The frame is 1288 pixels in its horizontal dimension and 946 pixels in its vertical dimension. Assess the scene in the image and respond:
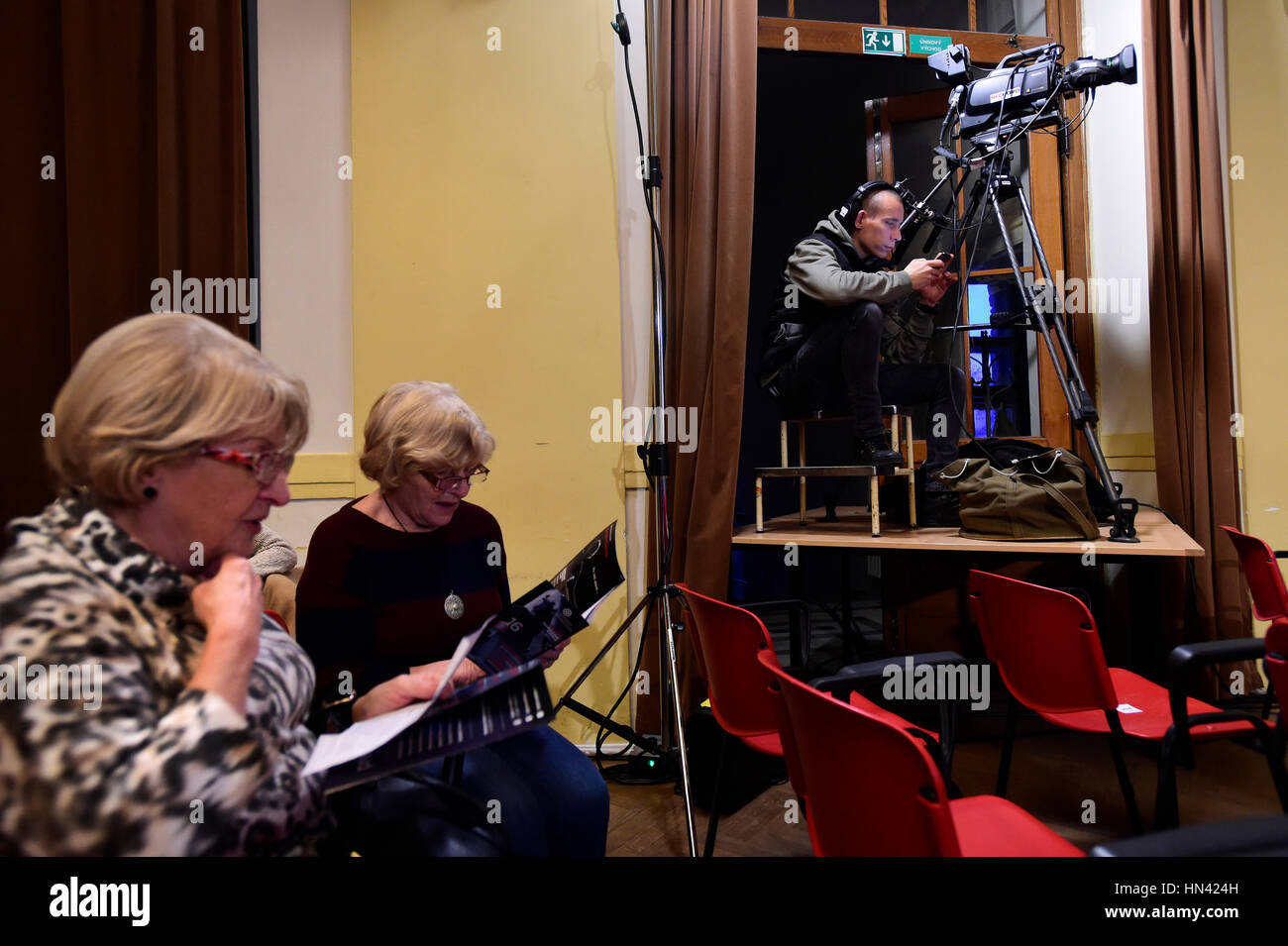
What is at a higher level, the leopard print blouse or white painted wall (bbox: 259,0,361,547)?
white painted wall (bbox: 259,0,361,547)

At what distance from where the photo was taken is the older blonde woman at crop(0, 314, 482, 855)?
0.56m

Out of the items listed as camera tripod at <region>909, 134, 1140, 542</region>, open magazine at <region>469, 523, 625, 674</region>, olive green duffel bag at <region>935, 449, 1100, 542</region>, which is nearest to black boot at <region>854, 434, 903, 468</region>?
olive green duffel bag at <region>935, 449, 1100, 542</region>

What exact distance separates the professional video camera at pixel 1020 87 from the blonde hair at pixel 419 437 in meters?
2.34

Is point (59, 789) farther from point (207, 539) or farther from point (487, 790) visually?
point (487, 790)

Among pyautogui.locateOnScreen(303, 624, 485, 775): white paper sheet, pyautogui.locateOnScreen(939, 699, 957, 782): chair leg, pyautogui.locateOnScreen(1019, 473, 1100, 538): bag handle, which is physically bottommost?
pyautogui.locateOnScreen(939, 699, 957, 782): chair leg

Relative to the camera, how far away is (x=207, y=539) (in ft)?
2.44

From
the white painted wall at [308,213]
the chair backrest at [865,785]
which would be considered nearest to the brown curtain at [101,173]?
the white painted wall at [308,213]

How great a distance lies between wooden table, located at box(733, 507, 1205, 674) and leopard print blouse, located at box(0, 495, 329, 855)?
6.26ft

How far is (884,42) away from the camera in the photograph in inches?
118

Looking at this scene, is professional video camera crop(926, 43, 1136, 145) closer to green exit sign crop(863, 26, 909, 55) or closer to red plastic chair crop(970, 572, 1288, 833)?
green exit sign crop(863, 26, 909, 55)

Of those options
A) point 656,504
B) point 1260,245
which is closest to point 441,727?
point 656,504

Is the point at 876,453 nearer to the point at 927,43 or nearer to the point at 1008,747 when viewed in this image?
the point at 1008,747

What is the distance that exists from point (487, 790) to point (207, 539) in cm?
67

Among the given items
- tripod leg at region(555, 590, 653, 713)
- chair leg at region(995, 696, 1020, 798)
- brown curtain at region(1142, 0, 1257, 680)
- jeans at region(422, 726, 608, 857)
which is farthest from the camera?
brown curtain at region(1142, 0, 1257, 680)
